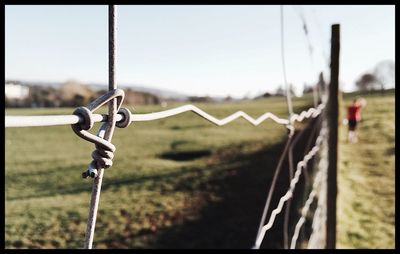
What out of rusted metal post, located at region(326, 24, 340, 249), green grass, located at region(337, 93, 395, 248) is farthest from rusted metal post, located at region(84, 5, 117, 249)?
green grass, located at region(337, 93, 395, 248)

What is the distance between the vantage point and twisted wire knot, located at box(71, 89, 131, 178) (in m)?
0.46

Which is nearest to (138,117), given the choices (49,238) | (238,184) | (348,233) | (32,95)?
(348,233)

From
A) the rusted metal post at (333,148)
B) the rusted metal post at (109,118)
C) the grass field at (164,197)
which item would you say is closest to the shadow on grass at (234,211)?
the grass field at (164,197)

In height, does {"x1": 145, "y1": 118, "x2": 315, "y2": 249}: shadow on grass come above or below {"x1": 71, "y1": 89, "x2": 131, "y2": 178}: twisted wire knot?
below

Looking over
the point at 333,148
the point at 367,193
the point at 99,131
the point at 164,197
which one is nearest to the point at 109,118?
the point at 99,131

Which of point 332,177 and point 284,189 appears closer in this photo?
point 332,177

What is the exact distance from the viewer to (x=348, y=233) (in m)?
3.45

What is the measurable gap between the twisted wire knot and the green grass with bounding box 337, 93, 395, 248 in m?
2.98

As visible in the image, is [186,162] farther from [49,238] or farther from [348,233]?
[348,233]

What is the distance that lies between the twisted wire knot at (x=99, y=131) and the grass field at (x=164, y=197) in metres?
2.00

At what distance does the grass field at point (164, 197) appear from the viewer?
3844mm

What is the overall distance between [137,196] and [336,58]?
12.3ft

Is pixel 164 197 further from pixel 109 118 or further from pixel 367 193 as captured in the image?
pixel 109 118

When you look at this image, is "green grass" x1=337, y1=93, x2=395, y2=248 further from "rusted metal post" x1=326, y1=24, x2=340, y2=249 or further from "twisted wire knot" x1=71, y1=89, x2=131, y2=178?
"twisted wire knot" x1=71, y1=89, x2=131, y2=178
